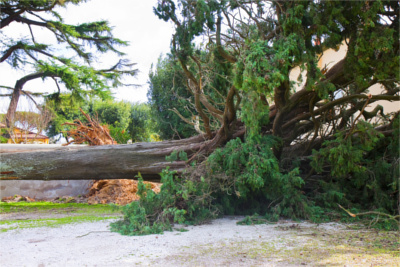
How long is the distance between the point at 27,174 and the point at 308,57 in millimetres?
7314

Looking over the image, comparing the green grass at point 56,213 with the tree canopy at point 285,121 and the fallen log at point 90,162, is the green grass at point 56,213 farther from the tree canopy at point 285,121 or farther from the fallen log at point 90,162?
the tree canopy at point 285,121

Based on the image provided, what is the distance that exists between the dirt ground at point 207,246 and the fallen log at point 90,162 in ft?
9.29

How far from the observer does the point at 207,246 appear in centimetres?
424

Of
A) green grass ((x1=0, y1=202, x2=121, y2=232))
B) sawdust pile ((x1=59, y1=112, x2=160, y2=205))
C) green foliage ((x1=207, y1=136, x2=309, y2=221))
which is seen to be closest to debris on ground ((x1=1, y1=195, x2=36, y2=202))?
green grass ((x1=0, y1=202, x2=121, y2=232))

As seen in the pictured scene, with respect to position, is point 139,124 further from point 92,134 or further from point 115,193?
point 115,193

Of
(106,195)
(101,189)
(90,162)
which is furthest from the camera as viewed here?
(101,189)

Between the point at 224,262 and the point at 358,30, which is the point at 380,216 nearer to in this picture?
the point at 358,30

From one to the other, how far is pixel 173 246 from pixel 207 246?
1.40 feet

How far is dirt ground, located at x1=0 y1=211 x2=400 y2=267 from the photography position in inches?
142

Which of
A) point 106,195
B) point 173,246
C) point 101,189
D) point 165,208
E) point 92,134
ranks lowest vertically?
point 106,195

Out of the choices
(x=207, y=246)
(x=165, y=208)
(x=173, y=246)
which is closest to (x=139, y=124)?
(x=165, y=208)

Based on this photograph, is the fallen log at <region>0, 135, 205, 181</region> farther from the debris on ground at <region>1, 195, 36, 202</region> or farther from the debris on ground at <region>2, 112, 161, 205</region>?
the debris on ground at <region>1, 195, 36, 202</region>

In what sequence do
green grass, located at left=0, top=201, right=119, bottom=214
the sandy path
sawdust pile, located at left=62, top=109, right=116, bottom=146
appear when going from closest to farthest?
the sandy path < green grass, located at left=0, top=201, right=119, bottom=214 < sawdust pile, located at left=62, top=109, right=116, bottom=146

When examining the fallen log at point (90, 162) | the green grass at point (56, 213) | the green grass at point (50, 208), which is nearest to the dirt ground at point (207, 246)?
the green grass at point (56, 213)
